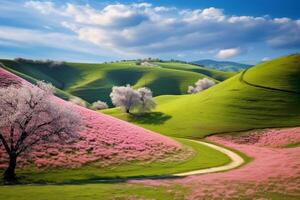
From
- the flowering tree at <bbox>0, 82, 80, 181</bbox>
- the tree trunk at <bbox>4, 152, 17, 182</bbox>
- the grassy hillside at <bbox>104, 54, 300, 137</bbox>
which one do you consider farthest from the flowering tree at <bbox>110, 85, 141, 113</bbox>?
the tree trunk at <bbox>4, 152, 17, 182</bbox>

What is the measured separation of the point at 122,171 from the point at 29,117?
15114 millimetres

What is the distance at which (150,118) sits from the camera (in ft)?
401

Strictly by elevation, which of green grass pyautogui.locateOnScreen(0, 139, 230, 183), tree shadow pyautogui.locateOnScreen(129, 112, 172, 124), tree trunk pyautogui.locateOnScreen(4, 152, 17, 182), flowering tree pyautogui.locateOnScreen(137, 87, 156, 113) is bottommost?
green grass pyautogui.locateOnScreen(0, 139, 230, 183)

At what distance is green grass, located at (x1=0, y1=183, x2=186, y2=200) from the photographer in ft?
92.7

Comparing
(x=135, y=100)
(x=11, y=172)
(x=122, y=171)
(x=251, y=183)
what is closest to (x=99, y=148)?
(x=122, y=171)

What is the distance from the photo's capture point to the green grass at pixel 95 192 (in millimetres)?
28258

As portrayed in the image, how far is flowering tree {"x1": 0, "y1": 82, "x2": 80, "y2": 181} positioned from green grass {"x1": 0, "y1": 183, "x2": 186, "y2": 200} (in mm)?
10577

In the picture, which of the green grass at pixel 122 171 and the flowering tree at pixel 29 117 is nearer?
the flowering tree at pixel 29 117

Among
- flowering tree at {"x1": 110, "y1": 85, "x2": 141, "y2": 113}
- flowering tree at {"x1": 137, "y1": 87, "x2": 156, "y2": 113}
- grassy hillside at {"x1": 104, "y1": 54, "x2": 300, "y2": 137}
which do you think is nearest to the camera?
grassy hillside at {"x1": 104, "y1": 54, "x2": 300, "y2": 137}

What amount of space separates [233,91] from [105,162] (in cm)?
9355

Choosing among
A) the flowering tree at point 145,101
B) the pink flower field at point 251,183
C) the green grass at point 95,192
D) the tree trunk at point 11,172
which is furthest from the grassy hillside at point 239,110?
the green grass at point 95,192

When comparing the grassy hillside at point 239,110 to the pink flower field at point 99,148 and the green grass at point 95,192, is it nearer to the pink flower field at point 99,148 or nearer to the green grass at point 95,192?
the pink flower field at point 99,148

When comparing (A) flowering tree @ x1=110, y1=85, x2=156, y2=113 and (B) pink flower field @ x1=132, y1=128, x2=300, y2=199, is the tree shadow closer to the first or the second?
(A) flowering tree @ x1=110, y1=85, x2=156, y2=113

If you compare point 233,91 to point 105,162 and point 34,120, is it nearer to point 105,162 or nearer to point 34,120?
point 105,162
